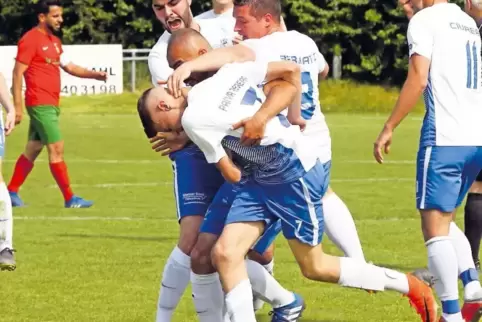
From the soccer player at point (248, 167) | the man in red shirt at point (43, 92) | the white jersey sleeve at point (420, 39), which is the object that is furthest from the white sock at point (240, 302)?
the man in red shirt at point (43, 92)

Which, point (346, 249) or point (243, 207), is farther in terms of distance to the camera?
point (346, 249)

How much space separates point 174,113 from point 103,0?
41338 millimetres

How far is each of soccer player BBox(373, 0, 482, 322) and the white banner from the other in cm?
2723

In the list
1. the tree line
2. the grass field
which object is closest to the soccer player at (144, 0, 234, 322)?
the grass field

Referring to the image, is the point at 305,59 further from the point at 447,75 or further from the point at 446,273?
the point at 446,273

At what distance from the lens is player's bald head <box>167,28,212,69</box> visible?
670 centimetres

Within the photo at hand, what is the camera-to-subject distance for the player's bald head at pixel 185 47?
6.70 metres

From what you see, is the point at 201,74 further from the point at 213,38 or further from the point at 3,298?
the point at 3,298

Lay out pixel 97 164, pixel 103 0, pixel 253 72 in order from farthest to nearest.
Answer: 1. pixel 103 0
2. pixel 97 164
3. pixel 253 72

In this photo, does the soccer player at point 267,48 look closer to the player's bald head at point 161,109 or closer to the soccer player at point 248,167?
the soccer player at point 248,167

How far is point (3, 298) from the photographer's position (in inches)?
342

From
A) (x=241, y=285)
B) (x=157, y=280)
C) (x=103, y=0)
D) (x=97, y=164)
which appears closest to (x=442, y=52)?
(x=241, y=285)

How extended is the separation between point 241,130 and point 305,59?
0.90 metres

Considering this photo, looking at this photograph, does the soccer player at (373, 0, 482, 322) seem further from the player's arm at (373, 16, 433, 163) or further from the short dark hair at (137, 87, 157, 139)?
the short dark hair at (137, 87, 157, 139)
